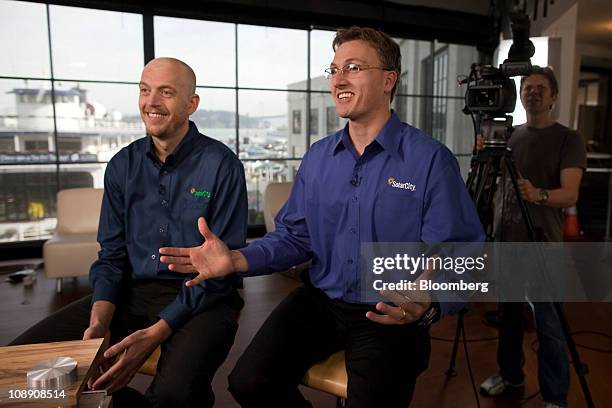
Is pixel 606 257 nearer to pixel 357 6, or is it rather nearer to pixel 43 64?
pixel 357 6

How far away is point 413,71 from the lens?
24.7ft

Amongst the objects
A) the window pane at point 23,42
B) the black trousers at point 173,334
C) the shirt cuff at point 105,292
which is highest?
the window pane at point 23,42

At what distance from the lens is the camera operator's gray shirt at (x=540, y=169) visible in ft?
6.57

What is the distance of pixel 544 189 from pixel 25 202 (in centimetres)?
648

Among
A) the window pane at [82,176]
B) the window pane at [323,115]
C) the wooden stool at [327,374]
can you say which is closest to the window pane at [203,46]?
the window pane at [323,115]

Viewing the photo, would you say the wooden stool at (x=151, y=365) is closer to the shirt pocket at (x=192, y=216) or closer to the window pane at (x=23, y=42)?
the shirt pocket at (x=192, y=216)

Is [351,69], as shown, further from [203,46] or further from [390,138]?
[203,46]

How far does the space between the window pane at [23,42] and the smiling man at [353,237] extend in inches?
191

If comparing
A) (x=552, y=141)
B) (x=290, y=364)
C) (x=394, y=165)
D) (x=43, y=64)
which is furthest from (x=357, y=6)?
(x=290, y=364)

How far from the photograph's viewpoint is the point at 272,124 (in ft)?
22.0

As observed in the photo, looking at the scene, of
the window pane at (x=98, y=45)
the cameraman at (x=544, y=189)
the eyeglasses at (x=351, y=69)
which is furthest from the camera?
the window pane at (x=98, y=45)

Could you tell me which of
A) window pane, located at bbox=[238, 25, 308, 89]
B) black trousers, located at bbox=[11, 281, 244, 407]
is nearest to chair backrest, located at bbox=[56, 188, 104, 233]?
window pane, located at bbox=[238, 25, 308, 89]

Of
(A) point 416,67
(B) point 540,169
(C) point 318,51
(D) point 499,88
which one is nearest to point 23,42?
(C) point 318,51

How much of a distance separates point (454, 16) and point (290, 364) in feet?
22.2
